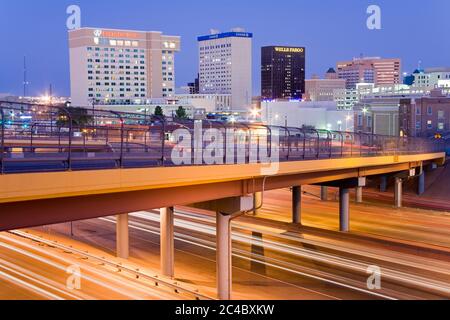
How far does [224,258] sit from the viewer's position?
17500 mm

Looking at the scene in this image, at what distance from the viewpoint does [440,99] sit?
78125 millimetres

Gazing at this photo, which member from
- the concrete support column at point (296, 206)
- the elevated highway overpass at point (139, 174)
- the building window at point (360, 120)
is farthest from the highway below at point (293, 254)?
the building window at point (360, 120)

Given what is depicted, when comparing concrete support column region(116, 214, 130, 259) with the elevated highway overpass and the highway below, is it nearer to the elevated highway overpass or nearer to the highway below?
the elevated highway overpass

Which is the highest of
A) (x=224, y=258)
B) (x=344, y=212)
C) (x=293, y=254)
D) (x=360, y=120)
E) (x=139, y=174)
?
(x=360, y=120)

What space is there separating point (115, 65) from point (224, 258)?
6007 inches

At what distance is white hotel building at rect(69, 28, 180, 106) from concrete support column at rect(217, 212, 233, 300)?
461 ft

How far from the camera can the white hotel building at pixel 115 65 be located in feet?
526

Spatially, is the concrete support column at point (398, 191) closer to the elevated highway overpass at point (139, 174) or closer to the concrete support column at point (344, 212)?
the concrete support column at point (344, 212)

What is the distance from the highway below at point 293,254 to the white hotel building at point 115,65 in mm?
127499

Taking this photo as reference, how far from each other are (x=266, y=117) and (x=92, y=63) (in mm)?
76131

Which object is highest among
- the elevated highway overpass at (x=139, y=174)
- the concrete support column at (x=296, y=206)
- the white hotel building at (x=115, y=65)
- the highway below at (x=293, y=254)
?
the white hotel building at (x=115, y=65)

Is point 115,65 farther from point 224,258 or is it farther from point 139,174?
point 139,174

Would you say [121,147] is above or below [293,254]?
above

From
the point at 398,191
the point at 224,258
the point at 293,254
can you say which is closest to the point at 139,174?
the point at 224,258
